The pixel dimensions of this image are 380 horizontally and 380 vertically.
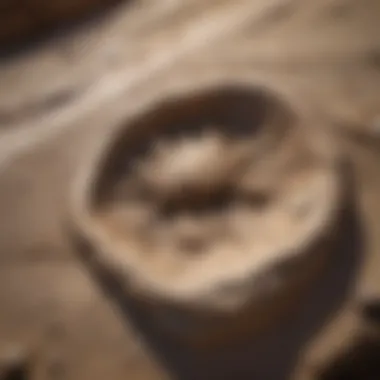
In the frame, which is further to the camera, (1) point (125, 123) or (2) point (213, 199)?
(1) point (125, 123)

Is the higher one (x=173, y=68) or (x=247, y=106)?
(x=173, y=68)

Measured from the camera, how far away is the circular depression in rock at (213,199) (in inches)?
50.3

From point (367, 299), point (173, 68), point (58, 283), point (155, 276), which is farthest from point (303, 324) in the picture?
point (173, 68)

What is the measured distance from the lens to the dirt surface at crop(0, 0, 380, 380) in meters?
1.27

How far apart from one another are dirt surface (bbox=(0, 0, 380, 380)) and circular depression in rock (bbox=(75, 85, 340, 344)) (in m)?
0.06

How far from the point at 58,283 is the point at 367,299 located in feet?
2.08

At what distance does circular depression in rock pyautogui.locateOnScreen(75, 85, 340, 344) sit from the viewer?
4.19 ft

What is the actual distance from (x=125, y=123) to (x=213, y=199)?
0.97 ft

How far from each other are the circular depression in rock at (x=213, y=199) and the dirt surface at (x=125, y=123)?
0.06 meters

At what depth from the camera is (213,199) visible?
1.47 metres

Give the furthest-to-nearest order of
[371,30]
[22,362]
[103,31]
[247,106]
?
[103,31] < [371,30] < [247,106] < [22,362]

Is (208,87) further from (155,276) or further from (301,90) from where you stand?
(155,276)

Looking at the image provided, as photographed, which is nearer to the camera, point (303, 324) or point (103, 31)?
point (303, 324)

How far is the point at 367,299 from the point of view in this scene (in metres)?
1.26
